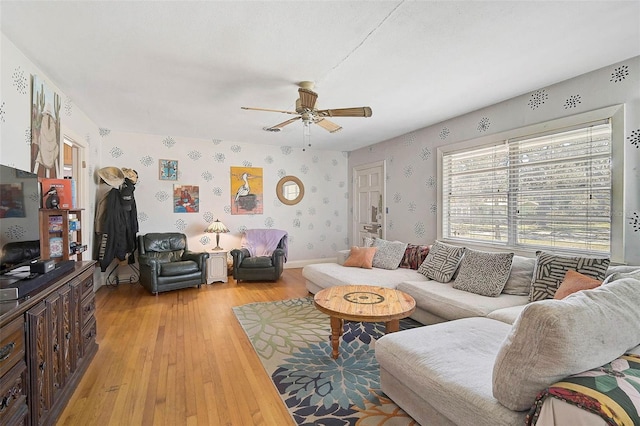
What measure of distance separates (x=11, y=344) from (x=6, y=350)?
5 cm

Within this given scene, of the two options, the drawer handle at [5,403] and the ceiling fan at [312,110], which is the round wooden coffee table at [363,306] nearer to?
the ceiling fan at [312,110]

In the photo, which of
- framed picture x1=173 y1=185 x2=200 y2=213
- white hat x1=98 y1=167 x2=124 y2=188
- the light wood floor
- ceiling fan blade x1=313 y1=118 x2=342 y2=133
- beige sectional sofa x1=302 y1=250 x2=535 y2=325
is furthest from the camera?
framed picture x1=173 y1=185 x2=200 y2=213

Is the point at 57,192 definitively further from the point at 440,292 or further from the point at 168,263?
the point at 440,292

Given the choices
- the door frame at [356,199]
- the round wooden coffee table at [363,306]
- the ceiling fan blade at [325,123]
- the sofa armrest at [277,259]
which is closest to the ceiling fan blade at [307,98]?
the ceiling fan blade at [325,123]

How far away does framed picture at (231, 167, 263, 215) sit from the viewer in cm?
556

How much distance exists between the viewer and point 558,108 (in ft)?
9.67

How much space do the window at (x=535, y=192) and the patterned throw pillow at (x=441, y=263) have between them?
0.55 metres

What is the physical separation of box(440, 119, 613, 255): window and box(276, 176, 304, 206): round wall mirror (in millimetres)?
2917

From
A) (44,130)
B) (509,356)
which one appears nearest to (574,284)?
(509,356)

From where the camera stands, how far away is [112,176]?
178 inches

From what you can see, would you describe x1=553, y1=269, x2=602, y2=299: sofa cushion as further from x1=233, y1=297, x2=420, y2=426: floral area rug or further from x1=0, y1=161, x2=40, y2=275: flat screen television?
x1=0, y1=161, x2=40, y2=275: flat screen television

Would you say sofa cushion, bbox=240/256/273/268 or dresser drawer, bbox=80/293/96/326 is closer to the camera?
dresser drawer, bbox=80/293/96/326

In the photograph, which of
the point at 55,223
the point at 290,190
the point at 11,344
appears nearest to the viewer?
the point at 11,344

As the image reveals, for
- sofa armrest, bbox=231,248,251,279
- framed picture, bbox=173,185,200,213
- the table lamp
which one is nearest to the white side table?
sofa armrest, bbox=231,248,251,279
